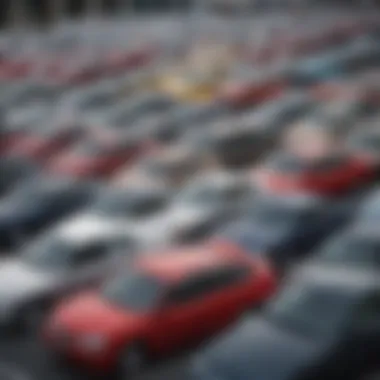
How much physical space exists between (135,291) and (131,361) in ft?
3.31

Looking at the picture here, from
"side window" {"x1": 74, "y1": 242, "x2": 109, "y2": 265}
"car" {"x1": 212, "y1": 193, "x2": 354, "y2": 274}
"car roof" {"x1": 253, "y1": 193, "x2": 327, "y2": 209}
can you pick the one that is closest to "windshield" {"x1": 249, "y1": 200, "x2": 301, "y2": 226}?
"car" {"x1": 212, "y1": 193, "x2": 354, "y2": 274}

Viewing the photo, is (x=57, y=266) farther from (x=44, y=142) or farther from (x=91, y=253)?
(x=44, y=142)

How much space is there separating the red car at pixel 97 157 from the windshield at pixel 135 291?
646 centimetres

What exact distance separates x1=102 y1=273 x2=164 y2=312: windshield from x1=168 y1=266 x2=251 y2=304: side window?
0.21m

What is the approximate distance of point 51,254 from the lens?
37.3 ft

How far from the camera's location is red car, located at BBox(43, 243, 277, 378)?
8.61 meters

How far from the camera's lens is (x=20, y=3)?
4584 cm

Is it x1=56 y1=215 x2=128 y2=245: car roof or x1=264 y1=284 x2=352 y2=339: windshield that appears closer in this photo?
x1=264 y1=284 x2=352 y2=339: windshield

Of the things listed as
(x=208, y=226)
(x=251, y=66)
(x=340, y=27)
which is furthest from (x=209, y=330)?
(x=340, y=27)

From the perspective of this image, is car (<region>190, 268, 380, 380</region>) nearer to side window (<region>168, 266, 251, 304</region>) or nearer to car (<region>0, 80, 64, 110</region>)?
side window (<region>168, 266, 251, 304</region>)

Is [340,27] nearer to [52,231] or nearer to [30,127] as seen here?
[30,127]

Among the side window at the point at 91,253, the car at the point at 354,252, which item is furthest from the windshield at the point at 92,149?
the car at the point at 354,252

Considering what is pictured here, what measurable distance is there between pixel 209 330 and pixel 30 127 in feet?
43.7

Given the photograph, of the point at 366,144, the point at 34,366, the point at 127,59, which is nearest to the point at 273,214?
the point at 34,366
